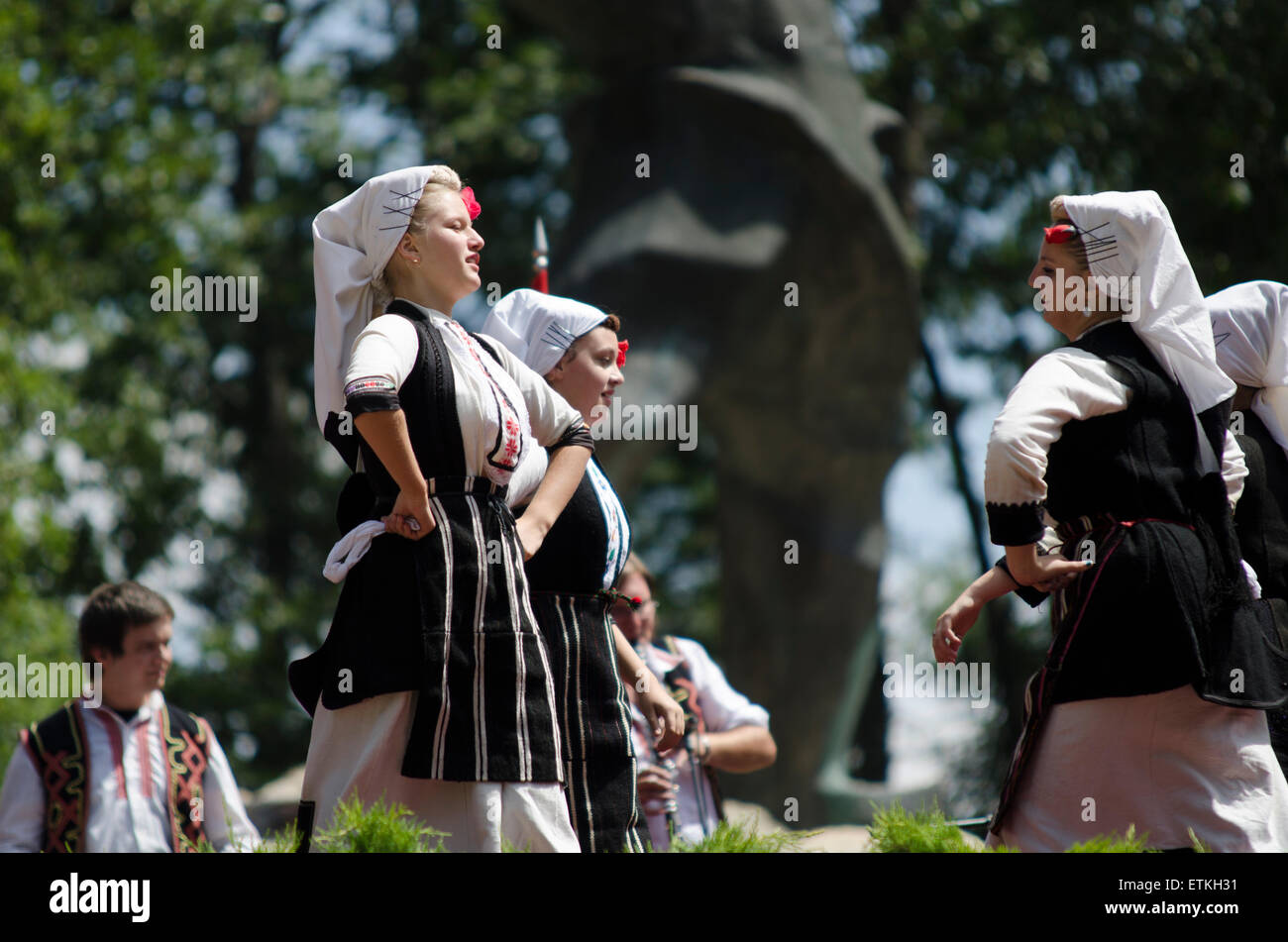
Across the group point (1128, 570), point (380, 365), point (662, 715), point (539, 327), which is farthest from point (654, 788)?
point (380, 365)

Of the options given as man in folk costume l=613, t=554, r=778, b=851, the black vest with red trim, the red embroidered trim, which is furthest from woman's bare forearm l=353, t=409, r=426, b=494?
the black vest with red trim

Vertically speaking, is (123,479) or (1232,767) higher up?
(123,479)

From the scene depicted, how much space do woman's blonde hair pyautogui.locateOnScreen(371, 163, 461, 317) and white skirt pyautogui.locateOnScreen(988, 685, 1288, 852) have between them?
5.77ft

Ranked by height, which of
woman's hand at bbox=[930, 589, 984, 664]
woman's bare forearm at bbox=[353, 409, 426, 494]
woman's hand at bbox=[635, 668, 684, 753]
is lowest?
woman's hand at bbox=[635, 668, 684, 753]

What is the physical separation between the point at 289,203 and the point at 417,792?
1536 cm

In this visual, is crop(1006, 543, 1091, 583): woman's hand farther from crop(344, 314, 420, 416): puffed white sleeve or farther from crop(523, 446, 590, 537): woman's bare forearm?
crop(344, 314, 420, 416): puffed white sleeve

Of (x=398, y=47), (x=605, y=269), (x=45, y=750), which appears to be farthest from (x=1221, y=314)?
(x=398, y=47)

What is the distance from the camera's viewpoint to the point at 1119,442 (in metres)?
3.58

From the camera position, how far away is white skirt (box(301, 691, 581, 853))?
324 centimetres

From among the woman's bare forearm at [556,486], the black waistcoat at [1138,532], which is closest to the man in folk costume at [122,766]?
the woman's bare forearm at [556,486]

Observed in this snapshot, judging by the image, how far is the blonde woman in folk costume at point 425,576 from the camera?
10.7 ft

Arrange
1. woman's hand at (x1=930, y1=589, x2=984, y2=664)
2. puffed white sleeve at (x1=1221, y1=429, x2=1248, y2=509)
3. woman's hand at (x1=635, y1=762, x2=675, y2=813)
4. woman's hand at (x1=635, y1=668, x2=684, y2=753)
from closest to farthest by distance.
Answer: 1. woman's hand at (x1=930, y1=589, x2=984, y2=664)
2. puffed white sleeve at (x1=1221, y1=429, x2=1248, y2=509)
3. woman's hand at (x1=635, y1=668, x2=684, y2=753)
4. woman's hand at (x1=635, y1=762, x2=675, y2=813)
